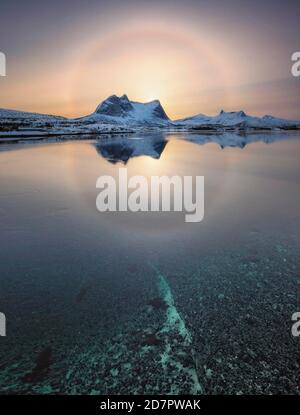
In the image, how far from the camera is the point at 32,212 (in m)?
9.55

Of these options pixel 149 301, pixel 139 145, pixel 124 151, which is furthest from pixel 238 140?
pixel 149 301

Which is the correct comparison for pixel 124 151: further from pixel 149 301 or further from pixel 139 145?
pixel 149 301

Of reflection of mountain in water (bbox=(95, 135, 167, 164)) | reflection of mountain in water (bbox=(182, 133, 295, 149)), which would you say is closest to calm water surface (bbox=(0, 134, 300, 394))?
reflection of mountain in water (bbox=(95, 135, 167, 164))

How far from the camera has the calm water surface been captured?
3396 mm

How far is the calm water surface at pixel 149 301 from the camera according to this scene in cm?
340

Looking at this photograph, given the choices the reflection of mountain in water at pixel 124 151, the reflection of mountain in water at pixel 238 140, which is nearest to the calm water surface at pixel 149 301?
the reflection of mountain in water at pixel 124 151

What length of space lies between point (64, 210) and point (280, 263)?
8.17 m

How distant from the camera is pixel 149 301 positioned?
4805mm

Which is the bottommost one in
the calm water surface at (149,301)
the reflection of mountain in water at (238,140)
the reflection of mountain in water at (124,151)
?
the calm water surface at (149,301)

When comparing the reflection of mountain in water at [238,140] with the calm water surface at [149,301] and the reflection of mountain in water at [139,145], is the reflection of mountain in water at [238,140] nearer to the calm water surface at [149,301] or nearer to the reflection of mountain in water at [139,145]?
the reflection of mountain in water at [139,145]

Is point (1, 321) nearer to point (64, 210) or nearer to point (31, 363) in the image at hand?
point (31, 363)

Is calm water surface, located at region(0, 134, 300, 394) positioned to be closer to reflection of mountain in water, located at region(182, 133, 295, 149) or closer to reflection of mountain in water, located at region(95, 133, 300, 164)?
reflection of mountain in water, located at region(95, 133, 300, 164)

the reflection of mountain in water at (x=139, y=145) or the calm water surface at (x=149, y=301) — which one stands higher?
the reflection of mountain in water at (x=139, y=145)

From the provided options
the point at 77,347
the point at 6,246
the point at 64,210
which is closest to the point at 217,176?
the point at 64,210
